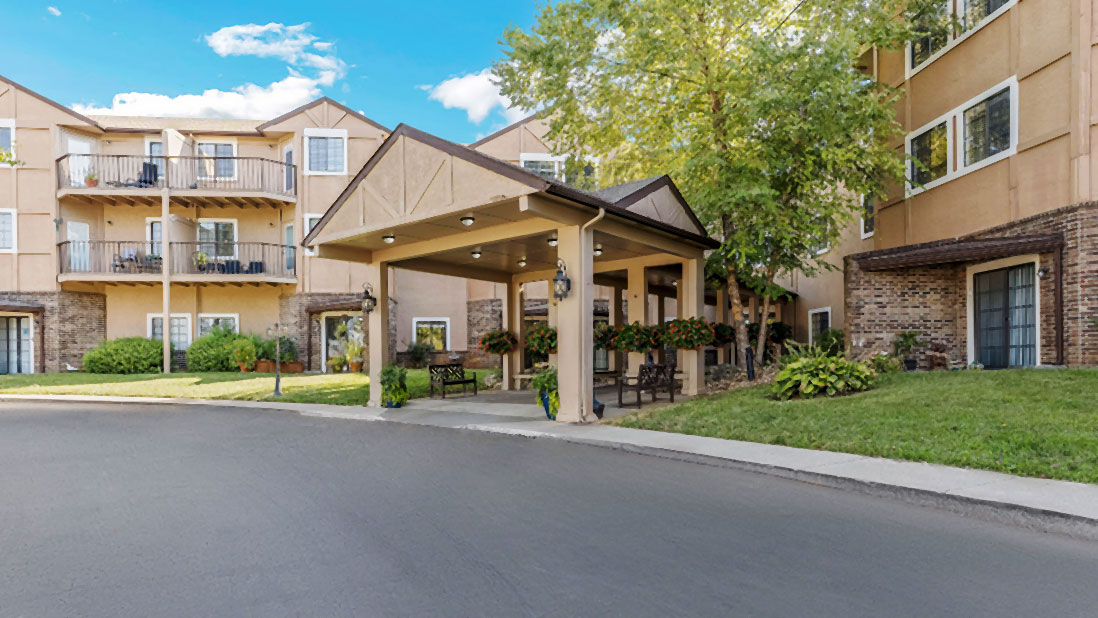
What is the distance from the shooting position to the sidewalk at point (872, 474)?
495 centimetres

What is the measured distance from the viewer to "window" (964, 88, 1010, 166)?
484 inches

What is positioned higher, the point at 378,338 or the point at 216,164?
the point at 216,164

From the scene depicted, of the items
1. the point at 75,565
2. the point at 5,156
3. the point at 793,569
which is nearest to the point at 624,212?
the point at 793,569

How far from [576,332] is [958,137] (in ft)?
32.2

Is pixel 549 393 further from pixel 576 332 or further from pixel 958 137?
pixel 958 137

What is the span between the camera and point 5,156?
1348cm

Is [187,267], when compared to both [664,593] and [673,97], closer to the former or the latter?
[673,97]

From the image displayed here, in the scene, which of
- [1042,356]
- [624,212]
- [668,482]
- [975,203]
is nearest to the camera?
[668,482]

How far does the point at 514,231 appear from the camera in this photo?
11.0 meters

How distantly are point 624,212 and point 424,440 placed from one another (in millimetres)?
4937

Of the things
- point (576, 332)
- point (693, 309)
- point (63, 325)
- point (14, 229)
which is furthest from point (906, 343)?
point (14, 229)

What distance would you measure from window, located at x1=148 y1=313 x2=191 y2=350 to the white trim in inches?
1006

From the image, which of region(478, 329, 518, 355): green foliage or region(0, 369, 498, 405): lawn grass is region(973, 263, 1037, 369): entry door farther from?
region(0, 369, 498, 405): lawn grass

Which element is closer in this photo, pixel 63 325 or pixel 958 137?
pixel 958 137
